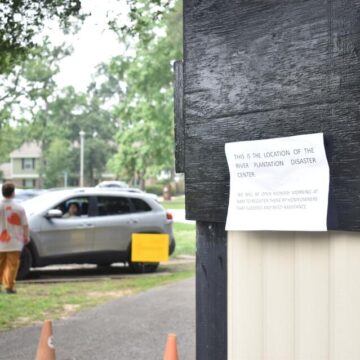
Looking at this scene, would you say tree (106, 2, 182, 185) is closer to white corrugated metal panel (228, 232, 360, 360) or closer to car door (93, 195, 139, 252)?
car door (93, 195, 139, 252)

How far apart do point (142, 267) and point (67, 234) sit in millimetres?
1780

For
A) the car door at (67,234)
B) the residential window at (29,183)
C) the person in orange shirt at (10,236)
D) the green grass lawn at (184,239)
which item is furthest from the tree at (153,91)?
the residential window at (29,183)

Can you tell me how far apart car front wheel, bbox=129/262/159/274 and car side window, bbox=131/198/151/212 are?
114 centimetres

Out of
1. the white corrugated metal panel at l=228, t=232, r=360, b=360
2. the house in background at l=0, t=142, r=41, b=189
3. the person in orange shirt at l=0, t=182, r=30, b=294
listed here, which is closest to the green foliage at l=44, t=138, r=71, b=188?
the house in background at l=0, t=142, r=41, b=189

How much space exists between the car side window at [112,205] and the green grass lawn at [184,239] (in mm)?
3745

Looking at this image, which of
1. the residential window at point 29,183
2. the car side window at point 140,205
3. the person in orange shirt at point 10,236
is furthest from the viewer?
the residential window at point 29,183

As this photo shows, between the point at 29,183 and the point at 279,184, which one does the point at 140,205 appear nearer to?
the point at 279,184

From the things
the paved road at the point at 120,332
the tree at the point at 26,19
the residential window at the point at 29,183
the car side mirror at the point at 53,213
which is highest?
the tree at the point at 26,19

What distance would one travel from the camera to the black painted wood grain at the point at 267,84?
106 inches

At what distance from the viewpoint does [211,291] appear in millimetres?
3270

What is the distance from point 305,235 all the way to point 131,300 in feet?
22.4

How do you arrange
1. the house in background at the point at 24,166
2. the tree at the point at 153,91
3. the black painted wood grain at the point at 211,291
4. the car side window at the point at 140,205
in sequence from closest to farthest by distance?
the black painted wood grain at the point at 211,291 → the car side window at the point at 140,205 → the tree at the point at 153,91 → the house in background at the point at 24,166

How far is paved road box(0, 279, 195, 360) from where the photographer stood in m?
6.38

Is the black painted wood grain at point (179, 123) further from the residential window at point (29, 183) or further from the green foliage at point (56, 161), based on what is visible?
the residential window at point (29, 183)
